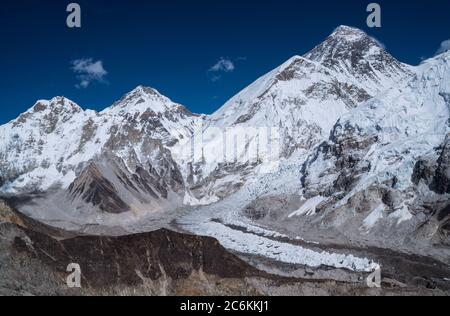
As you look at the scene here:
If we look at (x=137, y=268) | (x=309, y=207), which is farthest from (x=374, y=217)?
(x=137, y=268)

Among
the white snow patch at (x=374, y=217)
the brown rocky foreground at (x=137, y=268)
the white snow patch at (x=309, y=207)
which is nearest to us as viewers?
the brown rocky foreground at (x=137, y=268)

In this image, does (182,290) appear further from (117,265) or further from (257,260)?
(257,260)

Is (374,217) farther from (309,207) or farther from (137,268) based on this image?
(137,268)

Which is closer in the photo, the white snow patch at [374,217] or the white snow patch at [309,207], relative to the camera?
the white snow patch at [374,217]

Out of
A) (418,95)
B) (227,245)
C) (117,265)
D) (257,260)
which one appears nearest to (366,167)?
(418,95)

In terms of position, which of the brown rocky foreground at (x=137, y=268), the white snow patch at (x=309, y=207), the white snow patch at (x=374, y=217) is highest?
the white snow patch at (x=309, y=207)

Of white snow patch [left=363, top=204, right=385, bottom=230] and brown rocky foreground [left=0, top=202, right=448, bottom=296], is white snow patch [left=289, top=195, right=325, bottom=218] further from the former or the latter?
brown rocky foreground [left=0, top=202, right=448, bottom=296]

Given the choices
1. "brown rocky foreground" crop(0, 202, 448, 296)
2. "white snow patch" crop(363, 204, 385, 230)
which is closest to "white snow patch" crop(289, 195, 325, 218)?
"white snow patch" crop(363, 204, 385, 230)

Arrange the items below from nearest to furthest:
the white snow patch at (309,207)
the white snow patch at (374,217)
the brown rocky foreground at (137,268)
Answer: the brown rocky foreground at (137,268) → the white snow patch at (374,217) → the white snow patch at (309,207)

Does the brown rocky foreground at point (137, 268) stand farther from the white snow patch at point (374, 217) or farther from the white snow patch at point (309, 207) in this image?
the white snow patch at point (309, 207)

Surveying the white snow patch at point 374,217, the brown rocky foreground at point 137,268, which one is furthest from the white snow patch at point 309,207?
the brown rocky foreground at point 137,268

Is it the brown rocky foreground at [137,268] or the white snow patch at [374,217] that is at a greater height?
the white snow patch at [374,217]
